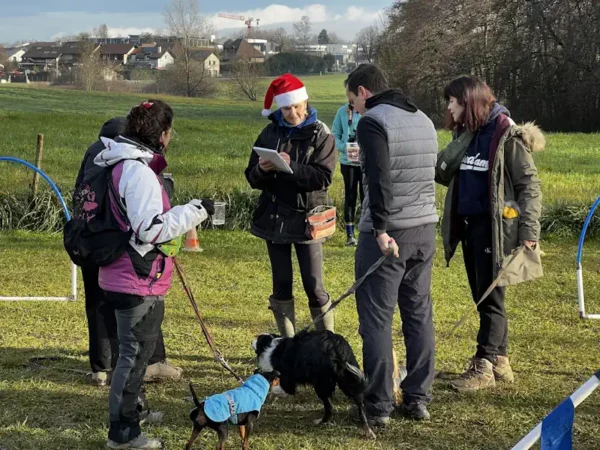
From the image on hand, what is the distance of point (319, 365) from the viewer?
12.5 feet

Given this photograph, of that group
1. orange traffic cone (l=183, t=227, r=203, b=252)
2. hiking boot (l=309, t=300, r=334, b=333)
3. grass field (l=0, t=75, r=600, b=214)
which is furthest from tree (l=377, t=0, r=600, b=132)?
hiking boot (l=309, t=300, r=334, b=333)

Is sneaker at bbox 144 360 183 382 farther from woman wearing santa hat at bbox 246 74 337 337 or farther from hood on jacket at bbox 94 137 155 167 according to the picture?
hood on jacket at bbox 94 137 155 167

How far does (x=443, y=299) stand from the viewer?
6.81m

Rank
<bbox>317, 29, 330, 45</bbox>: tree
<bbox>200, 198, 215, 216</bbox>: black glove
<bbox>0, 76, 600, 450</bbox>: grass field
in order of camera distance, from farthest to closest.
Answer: <bbox>317, 29, 330, 45</bbox>: tree < <bbox>0, 76, 600, 450</bbox>: grass field < <bbox>200, 198, 215, 216</bbox>: black glove

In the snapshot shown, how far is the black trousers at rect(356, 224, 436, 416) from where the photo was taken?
12.6 ft

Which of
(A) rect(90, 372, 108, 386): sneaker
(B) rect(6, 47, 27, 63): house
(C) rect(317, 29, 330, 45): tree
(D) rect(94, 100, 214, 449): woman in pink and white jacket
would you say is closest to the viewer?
(D) rect(94, 100, 214, 449): woman in pink and white jacket

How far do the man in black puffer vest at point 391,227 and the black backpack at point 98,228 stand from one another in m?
1.28

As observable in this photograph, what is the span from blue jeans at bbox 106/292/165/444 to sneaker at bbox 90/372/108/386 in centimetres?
105

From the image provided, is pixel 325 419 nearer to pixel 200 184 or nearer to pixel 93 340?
pixel 93 340

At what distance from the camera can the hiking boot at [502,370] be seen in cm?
465

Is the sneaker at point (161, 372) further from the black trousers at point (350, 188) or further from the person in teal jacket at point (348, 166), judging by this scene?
the black trousers at point (350, 188)

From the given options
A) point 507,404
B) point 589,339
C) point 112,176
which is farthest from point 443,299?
point 112,176

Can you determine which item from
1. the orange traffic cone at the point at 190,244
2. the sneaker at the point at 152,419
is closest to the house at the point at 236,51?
the orange traffic cone at the point at 190,244

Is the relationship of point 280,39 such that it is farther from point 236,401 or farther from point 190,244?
point 236,401
